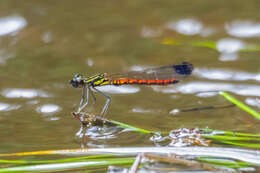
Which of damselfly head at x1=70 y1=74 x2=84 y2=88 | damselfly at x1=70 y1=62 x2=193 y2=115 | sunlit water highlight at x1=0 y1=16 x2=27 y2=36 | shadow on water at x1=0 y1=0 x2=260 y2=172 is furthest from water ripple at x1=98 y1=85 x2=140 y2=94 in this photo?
sunlit water highlight at x1=0 y1=16 x2=27 y2=36

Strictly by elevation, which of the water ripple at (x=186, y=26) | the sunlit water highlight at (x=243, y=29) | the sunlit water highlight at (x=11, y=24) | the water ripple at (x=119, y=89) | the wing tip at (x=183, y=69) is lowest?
the water ripple at (x=119, y=89)

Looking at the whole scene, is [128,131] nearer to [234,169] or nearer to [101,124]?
[101,124]

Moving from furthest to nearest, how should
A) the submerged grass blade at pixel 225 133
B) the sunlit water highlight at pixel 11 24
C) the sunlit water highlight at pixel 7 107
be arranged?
the sunlit water highlight at pixel 11 24
the sunlit water highlight at pixel 7 107
the submerged grass blade at pixel 225 133

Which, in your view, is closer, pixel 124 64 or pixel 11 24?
pixel 124 64

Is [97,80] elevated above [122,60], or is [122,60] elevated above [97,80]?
[122,60]

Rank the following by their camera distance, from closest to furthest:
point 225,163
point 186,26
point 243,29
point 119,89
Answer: point 225,163
point 119,89
point 243,29
point 186,26

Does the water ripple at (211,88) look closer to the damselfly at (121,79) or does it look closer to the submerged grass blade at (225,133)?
the damselfly at (121,79)

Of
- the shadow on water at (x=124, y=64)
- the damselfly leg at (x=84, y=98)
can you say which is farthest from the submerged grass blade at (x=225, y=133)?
the damselfly leg at (x=84, y=98)

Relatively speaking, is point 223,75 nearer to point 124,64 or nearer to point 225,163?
point 124,64

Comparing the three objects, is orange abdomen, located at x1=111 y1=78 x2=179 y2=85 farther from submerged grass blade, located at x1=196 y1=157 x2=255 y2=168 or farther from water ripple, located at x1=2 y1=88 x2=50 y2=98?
submerged grass blade, located at x1=196 y1=157 x2=255 y2=168

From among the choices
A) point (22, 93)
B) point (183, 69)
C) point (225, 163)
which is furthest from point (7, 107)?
point (225, 163)
